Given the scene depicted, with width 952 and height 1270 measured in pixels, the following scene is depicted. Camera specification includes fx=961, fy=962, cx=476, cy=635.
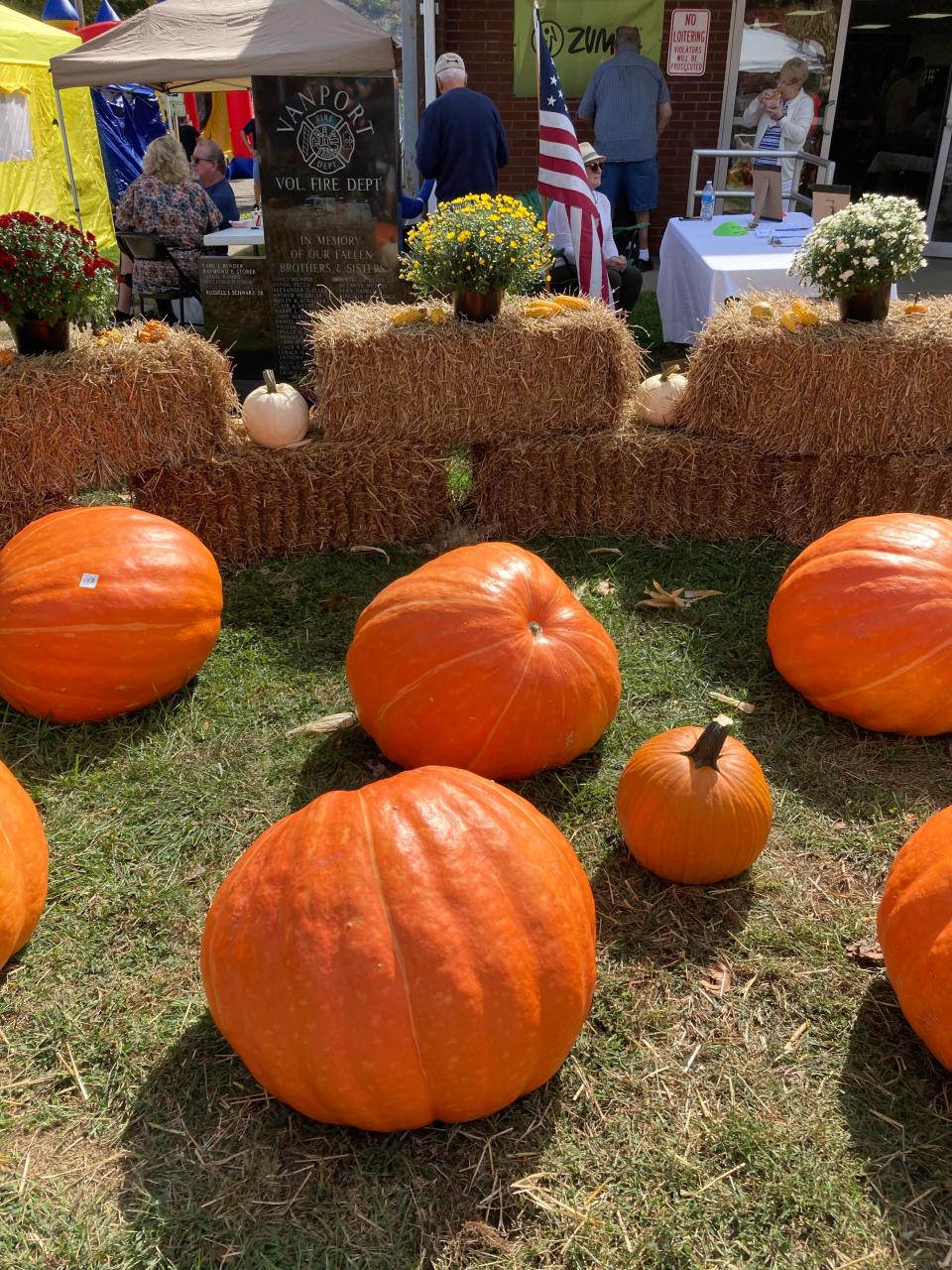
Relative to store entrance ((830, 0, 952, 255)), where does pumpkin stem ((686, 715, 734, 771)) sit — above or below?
below

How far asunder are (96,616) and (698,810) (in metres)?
2.18

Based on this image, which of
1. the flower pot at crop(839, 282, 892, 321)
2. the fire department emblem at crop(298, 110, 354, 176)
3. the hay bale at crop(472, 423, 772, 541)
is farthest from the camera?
the fire department emblem at crop(298, 110, 354, 176)

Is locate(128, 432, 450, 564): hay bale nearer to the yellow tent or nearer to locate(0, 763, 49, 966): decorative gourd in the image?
locate(0, 763, 49, 966): decorative gourd

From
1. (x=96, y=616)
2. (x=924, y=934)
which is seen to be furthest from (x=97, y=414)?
(x=924, y=934)

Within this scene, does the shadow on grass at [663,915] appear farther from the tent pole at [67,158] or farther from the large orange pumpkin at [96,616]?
the tent pole at [67,158]

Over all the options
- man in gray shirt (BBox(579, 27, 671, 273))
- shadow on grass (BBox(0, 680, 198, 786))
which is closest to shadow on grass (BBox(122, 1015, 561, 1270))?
shadow on grass (BBox(0, 680, 198, 786))

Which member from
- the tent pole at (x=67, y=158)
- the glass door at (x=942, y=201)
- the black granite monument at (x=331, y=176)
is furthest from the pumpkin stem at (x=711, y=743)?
the glass door at (x=942, y=201)

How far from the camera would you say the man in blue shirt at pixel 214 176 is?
1052cm

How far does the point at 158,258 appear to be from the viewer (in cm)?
852

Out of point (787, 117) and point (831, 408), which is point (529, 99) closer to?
point (787, 117)

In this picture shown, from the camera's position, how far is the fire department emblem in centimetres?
697

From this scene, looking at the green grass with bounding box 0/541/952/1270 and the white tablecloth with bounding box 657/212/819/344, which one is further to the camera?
the white tablecloth with bounding box 657/212/819/344

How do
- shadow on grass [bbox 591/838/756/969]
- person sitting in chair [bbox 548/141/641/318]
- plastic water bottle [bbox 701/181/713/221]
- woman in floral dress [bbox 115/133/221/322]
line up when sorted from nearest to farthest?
1. shadow on grass [bbox 591/838/756/969]
2. person sitting in chair [bbox 548/141/641/318]
3. plastic water bottle [bbox 701/181/713/221]
4. woman in floral dress [bbox 115/133/221/322]

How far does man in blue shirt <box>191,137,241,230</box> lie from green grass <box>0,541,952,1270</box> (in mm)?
8835
